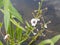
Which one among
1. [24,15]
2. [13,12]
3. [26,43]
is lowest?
[26,43]

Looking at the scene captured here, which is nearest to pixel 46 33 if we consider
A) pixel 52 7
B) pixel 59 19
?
pixel 59 19

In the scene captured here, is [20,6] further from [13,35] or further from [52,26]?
[13,35]

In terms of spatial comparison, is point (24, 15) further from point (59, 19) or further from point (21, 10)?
point (59, 19)

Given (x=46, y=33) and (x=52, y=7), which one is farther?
(x=52, y=7)

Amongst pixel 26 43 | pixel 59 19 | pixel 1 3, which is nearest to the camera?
pixel 1 3

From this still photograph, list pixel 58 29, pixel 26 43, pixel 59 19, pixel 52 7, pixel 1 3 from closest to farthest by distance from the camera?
pixel 1 3, pixel 26 43, pixel 58 29, pixel 59 19, pixel 52 7

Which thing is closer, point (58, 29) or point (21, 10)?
point (58, 29)

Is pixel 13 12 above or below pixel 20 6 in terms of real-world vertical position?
above

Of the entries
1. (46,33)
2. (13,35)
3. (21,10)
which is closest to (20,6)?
(21,10)

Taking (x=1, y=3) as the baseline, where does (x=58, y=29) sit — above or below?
below
